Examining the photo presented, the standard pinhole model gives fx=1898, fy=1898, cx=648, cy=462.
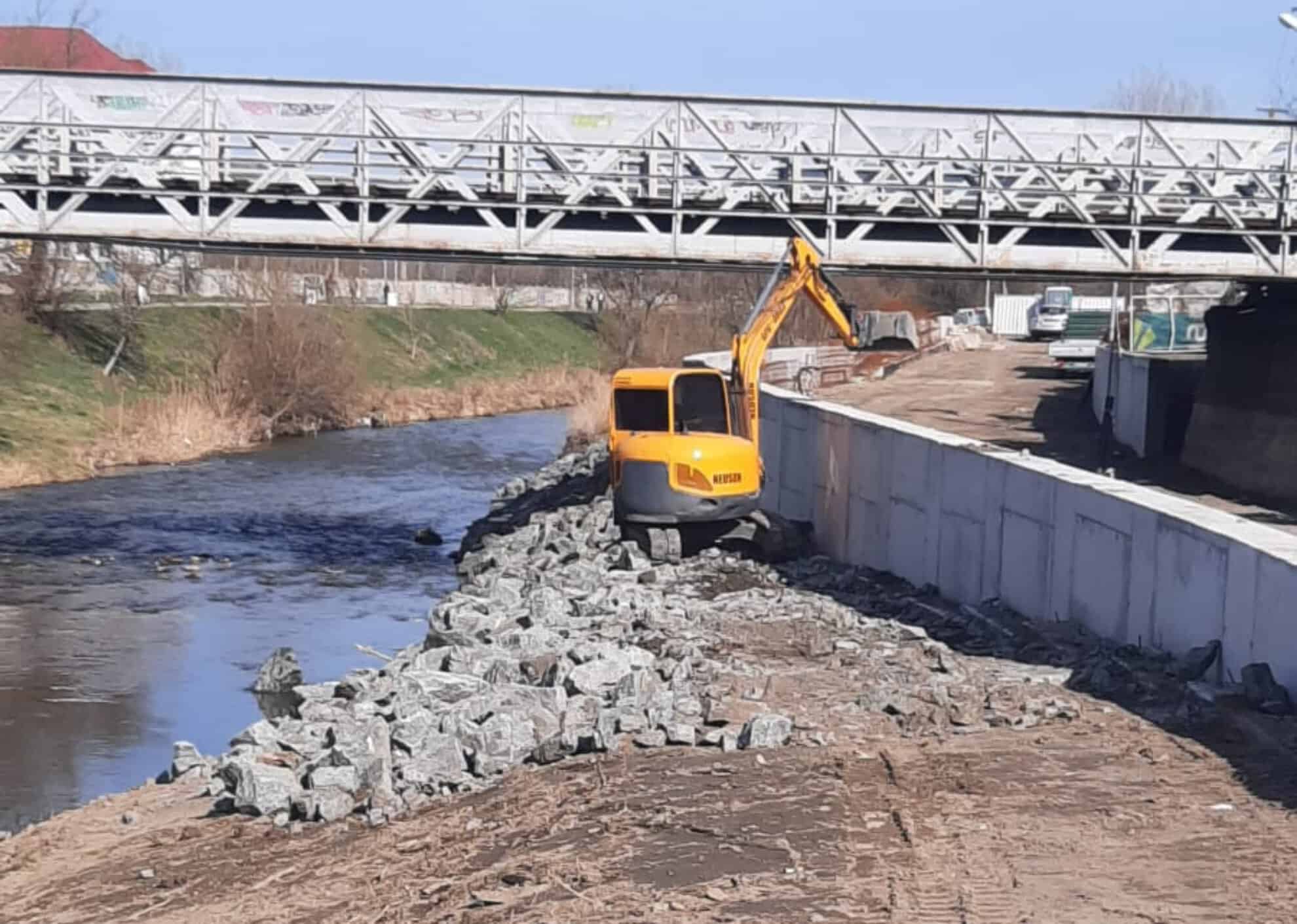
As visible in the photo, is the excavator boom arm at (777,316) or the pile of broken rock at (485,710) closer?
the pile of broken rock at (485,710)

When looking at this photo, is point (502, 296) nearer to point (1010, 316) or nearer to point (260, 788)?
point (1010, 316)

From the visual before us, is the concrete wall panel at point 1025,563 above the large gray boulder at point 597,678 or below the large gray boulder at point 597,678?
above

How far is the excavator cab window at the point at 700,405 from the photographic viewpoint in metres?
23.5

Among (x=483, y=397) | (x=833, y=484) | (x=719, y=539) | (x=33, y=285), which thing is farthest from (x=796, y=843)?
(x=483, y=397)

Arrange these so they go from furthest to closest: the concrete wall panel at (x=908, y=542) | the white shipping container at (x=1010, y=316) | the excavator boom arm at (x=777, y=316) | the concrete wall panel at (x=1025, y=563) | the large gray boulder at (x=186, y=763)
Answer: the white shipping container at (x=1010, y=316) < the excavator boom arm at (x=777, y=316) < the concrete wall panel at (x=908, y=542) < the concrete wall panel at (x=1025, y=563) < the large gray boulder at (x=186, y=763)

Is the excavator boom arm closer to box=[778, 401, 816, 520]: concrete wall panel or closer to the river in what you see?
box=[778, 401, 816, 520]: concrete wall panel

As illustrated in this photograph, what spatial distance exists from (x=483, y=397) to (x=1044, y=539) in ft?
166

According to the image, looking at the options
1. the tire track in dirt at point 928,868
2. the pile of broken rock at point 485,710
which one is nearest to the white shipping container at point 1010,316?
the pile of broken rock at point 485,710

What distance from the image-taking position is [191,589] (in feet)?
90.3

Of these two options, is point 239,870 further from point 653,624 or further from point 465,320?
point 465,320

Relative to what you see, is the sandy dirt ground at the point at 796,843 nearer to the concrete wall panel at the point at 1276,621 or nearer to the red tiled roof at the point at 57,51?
the concrete wall panel at the point at 1276,621

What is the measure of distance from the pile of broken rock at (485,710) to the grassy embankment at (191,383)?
23.8 metres

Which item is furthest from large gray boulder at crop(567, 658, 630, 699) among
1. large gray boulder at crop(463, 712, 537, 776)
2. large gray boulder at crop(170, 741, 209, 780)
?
large gray boulder at crop(170, 741, 209, 780)

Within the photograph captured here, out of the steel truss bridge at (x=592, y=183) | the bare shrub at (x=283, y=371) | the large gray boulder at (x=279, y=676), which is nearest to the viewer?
the large gray boulder at (x=279, y=676)
